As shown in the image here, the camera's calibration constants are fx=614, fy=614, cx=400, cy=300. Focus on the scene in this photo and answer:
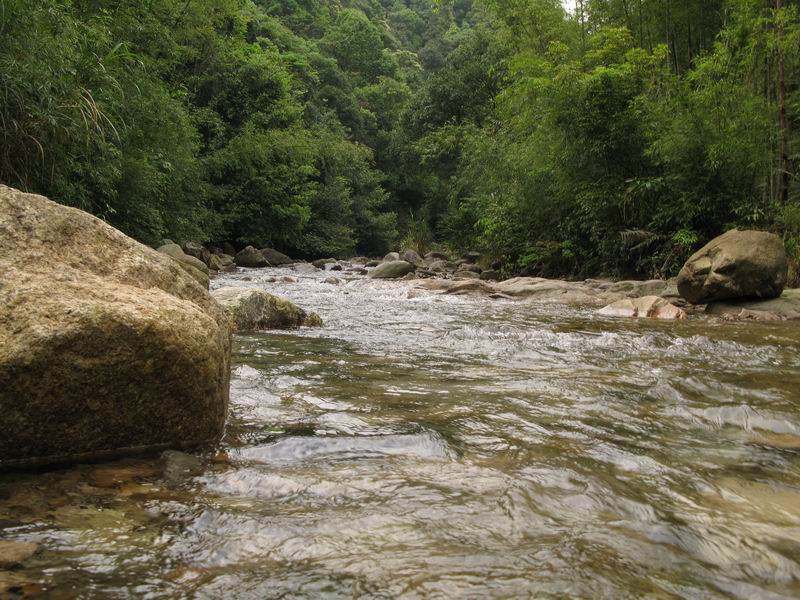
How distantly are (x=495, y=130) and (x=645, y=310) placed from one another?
48.4ft

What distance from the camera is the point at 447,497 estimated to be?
2148 millimetres

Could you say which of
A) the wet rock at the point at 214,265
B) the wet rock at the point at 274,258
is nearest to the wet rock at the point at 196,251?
the wet rock at the point at 214,265

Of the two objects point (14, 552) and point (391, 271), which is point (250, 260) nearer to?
point (391, 271)

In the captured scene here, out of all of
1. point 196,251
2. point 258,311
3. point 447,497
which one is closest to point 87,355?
point 447,497

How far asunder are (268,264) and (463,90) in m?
12.5

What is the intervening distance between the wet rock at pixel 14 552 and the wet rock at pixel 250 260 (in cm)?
1903

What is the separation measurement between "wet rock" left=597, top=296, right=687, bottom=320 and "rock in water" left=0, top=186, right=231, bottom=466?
21.9ft

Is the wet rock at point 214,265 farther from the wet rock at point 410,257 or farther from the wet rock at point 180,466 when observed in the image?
the wet rock at point 180,466

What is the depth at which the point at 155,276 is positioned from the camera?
312cm

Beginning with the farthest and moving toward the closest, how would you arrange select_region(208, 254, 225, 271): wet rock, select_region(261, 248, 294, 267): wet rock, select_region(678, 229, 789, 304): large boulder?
select_region(261, 248, 294, 267): wet rock → select_region(208, 254, 225, 271): wet rock → select_region(678, 229, 789, 304): large boulder

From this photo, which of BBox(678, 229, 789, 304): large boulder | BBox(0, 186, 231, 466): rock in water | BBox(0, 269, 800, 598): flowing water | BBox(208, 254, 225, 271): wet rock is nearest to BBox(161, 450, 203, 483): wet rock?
BBox(0, 269, 800, 598): flowing water

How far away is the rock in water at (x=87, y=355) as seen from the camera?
7.38 feet

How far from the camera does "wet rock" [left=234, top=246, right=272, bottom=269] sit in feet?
67.3

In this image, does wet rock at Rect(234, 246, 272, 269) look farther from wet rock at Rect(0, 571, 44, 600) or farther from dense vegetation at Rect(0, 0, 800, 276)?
wet rock at Rect(0, 571, 44, 600)
